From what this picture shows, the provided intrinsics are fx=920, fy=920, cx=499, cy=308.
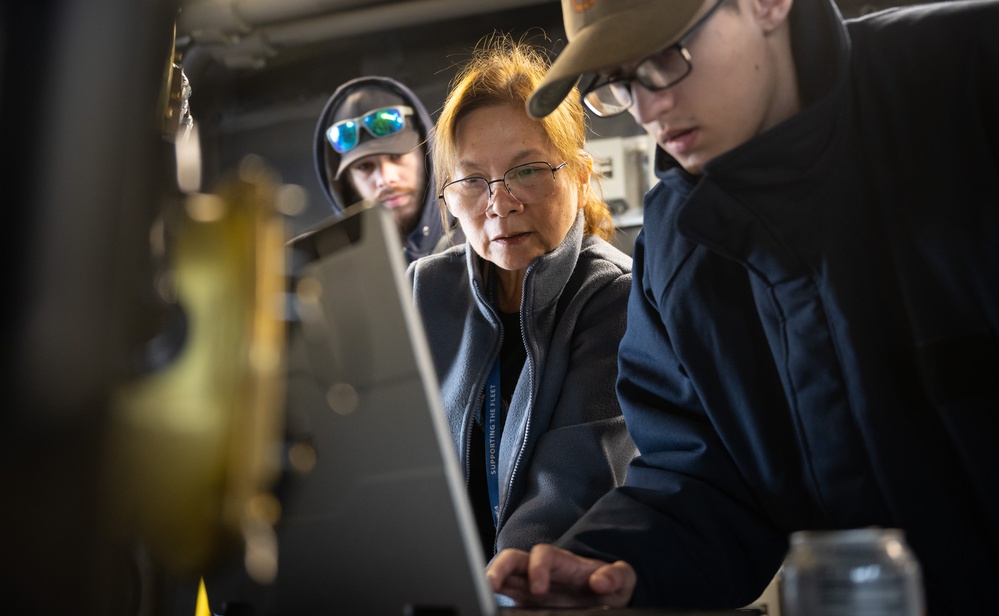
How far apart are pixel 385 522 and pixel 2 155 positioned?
364 millimetres

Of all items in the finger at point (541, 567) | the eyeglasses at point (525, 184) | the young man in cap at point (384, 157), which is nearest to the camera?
the finger at point (541, 567)

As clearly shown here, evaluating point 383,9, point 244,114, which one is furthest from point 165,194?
point 244,114

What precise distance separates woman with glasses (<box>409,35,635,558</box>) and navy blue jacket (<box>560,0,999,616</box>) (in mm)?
402

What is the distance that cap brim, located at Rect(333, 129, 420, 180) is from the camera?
8.20 feet

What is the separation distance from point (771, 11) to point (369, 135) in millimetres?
1580

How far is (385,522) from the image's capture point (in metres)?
0.67

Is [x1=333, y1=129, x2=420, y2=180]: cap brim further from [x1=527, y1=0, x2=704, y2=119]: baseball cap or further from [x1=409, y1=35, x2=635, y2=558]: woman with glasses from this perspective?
[x1=527, y1=0, x2=704, y2=119]: baseball cap

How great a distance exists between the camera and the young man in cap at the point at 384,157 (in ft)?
8.08

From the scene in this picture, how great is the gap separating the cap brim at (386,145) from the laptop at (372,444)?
183 cm

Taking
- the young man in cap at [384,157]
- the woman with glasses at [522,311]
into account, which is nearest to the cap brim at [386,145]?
the young man in cap at [384,157]

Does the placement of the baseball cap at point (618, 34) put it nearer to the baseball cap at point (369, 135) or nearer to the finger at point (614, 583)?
the finger at point (614, 583)

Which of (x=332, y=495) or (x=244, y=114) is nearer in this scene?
(x=332, y=495)

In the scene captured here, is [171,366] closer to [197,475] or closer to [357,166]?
[197,475]

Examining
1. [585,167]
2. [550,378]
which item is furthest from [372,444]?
[585,167]
